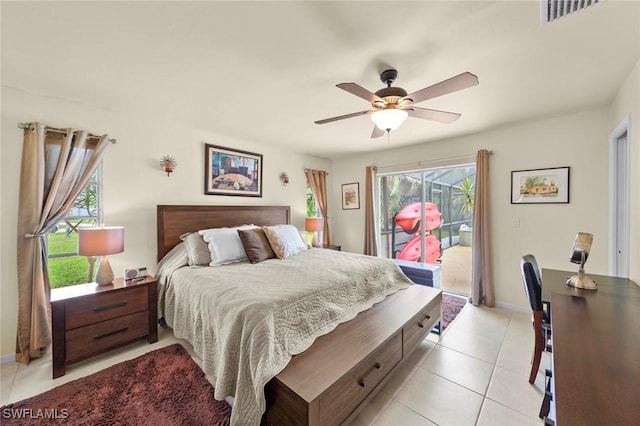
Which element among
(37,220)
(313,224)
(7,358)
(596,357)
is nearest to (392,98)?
(596,357)

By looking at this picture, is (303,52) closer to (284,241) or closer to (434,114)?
(434,114)

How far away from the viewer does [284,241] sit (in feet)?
10.3

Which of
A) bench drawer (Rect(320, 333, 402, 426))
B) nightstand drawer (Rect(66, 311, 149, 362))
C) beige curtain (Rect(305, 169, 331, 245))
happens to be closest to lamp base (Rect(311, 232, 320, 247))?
beige curtain (Rect(305, 169, 331, 245))

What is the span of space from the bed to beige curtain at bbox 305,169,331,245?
2.21m

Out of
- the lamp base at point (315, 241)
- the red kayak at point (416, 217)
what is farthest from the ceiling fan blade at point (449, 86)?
the lamp base at point (315, 241)

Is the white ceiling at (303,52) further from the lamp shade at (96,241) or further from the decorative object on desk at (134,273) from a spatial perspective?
the decorative object on desk at (134,273)

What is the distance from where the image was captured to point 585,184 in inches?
109

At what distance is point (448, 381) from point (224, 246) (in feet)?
7.85

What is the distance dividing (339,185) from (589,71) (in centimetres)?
371

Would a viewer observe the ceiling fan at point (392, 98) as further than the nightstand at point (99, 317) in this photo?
No

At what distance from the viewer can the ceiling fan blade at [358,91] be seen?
1603mm

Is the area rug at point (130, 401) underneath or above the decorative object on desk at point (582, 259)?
underneath

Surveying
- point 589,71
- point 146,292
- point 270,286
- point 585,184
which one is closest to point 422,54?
point 589,71

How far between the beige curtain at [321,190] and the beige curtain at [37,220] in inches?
128
